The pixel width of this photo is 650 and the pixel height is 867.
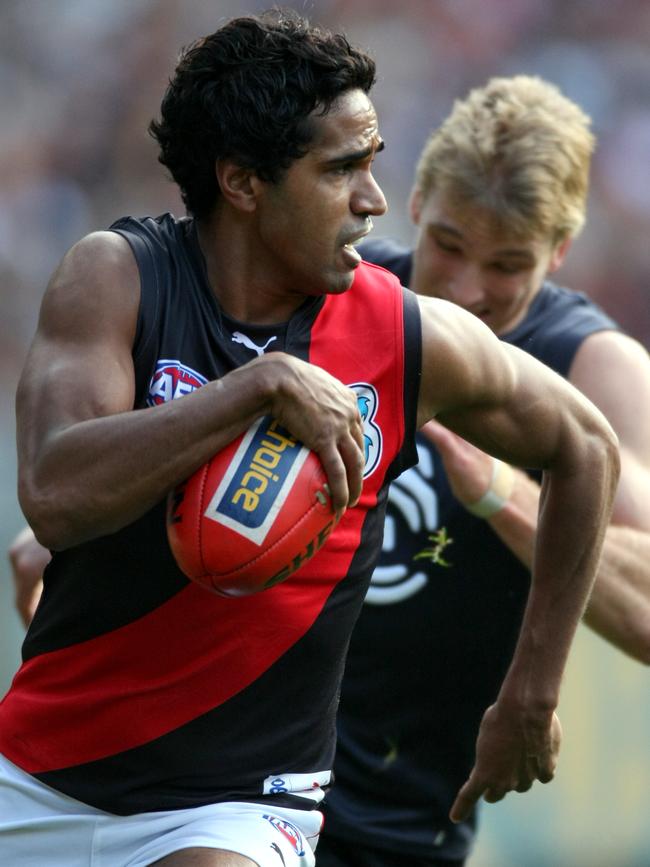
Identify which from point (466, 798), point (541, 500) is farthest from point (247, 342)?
point (466, 798)

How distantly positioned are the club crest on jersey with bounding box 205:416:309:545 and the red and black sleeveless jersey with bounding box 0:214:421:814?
0.35 m

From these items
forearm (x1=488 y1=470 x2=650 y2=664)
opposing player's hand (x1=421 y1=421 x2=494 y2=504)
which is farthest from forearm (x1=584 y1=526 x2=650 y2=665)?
opposing player's hand (x1=421 y1=421 x2=494 y2=504)

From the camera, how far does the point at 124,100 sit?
376 inches

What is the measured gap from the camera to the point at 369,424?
10.1 feet

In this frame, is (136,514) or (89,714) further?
(89,714)

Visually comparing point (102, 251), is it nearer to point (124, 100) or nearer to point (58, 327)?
point (58, 327)

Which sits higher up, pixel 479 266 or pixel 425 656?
pixel 479 266

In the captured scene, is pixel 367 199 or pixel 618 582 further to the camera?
pixel 618 582

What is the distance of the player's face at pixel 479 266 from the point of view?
4.53m

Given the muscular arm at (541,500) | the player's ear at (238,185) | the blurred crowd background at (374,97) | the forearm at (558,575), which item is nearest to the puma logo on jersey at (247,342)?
the player's ear at (238,185)

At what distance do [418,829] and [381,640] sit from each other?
660 mm

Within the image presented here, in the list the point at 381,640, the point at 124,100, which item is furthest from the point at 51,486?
the point at 124,100

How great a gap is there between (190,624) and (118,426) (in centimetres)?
58

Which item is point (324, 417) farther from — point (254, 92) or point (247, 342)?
point (254, 92)
